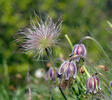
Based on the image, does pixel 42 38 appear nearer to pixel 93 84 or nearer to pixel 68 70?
pixel 68 70

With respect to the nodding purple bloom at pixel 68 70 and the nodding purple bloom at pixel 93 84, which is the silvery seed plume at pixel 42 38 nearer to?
the nodding purple bloom at pixel 68 70

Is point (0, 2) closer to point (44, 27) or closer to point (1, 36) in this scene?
point (1, 36)

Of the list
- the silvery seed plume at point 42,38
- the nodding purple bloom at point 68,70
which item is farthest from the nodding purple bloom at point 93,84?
the silvery seed plume at point 42,38

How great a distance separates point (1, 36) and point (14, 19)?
2.35 feet

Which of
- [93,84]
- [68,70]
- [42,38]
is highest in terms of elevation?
[42,38]

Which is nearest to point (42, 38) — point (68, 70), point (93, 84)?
point (68, 70)

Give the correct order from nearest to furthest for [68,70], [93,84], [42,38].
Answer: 1. [93,84]
2. [68,70]
3. [42,38]

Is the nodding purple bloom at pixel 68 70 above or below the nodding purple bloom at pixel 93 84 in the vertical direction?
above

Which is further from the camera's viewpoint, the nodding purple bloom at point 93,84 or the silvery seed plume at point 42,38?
the silvery seed plume at point 42,38

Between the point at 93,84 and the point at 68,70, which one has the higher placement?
the point at 68,70

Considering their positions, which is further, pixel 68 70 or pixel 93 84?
pixel 68 70

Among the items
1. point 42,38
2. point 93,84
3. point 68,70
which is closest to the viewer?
point 93,84

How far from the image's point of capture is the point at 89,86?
6.05ft

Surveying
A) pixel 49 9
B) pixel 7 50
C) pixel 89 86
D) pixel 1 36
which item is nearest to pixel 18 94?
pixel 89 86
